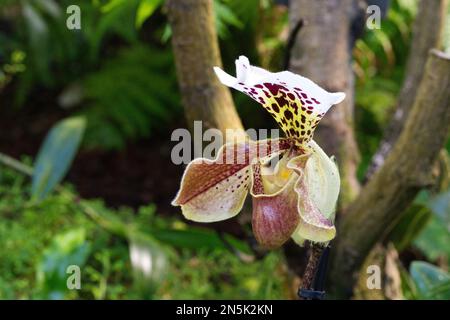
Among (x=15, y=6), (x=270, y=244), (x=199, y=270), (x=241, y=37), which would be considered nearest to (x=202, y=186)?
(x=270, y=244)

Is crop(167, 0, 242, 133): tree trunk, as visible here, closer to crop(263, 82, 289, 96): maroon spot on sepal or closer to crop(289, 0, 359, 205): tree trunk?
crop(289, 0, 359, 205): tree trunk

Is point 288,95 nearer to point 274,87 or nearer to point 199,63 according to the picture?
point 274,87

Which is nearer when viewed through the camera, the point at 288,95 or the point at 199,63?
the point at 288,95


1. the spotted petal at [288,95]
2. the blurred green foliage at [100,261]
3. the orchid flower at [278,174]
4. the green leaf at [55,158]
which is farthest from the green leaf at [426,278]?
the green leaf at [55,158]

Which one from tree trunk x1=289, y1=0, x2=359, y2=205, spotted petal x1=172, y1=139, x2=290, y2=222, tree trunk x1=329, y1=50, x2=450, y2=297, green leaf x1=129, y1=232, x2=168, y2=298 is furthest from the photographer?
green leaf x1=129, y1=232, x2=168, y2=298

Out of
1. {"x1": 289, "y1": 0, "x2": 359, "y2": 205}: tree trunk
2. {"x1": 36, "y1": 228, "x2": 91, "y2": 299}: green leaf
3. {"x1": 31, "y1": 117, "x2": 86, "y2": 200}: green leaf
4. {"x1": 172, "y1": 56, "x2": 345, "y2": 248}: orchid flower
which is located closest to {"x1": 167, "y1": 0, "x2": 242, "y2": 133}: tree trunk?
{"x1": 289, "y1": 0, "x2": 359, "y2": 205}: tree trunk

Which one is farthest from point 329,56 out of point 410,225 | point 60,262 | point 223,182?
point 60,262
